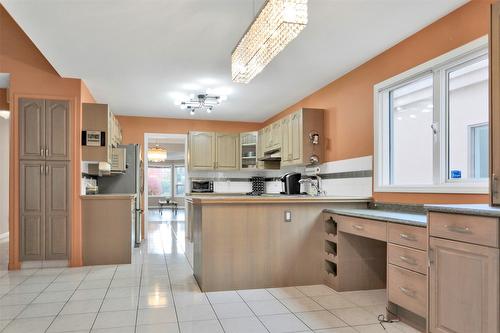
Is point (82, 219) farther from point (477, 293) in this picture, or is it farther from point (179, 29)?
point (477, 293)

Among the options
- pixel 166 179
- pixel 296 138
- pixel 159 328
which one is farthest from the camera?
pixel 166 179

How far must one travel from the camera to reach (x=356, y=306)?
3262 mm

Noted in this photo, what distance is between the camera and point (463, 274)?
2.10 m

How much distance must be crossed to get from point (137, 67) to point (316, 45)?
2169 mm

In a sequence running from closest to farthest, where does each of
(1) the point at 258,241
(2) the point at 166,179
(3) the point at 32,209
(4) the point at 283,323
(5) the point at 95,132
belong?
(4) the point at 283,323, (1) the point at 258,241, (3) the point at 32,209, (5) the point at 95,132, (2) the point at 166,179

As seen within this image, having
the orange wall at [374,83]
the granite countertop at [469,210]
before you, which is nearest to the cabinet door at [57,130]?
the orange wall at [374,83]

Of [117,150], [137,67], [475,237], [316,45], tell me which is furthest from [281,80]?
[475,237]

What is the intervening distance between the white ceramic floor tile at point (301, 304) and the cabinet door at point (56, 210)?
3038mm

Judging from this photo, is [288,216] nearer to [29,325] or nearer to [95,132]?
[29,325]

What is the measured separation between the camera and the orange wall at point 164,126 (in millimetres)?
7699

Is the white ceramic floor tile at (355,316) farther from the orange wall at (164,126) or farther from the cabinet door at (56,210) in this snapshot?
the orange wall at (164,126)

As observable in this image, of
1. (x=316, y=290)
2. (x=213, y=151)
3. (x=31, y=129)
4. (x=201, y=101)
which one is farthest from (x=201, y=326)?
(x=213, y=151)

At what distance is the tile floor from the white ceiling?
2.47 m

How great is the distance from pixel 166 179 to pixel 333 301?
12.9 meters
